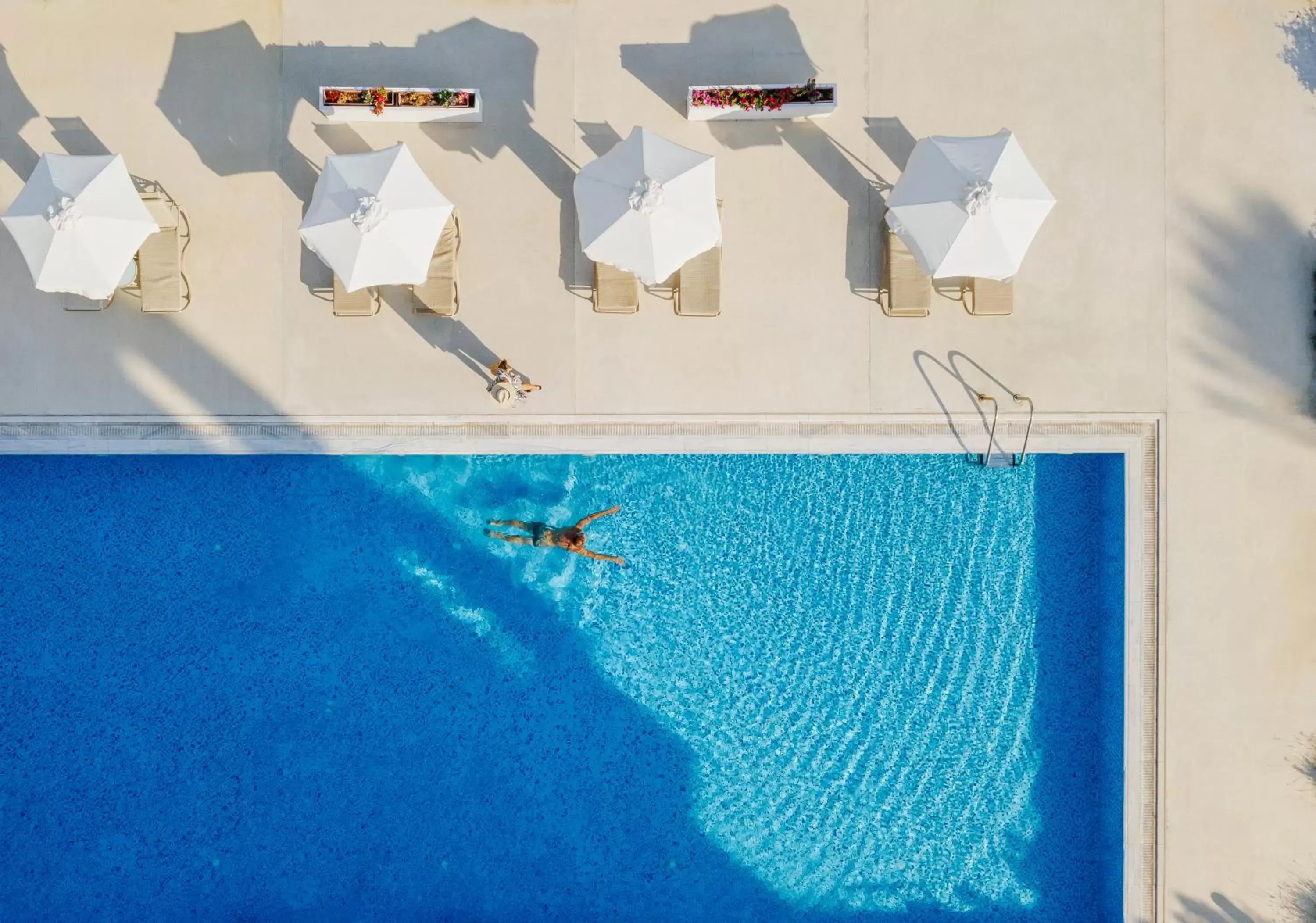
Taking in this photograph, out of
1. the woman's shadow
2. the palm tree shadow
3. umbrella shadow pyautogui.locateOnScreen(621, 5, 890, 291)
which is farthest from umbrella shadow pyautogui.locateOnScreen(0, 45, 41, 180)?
the palm tree shadow

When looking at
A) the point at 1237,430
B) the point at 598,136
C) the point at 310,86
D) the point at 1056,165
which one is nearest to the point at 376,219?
the point at 310,86

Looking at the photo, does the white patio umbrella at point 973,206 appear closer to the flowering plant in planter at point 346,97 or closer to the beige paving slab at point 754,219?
the beige paving slab at point 754,219

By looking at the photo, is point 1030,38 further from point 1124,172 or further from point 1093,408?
point 1093,408

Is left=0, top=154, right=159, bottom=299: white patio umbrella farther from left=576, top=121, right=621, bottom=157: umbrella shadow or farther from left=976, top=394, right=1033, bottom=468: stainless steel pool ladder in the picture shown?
left=976, top=394, right=1033, bottom=468: stainless steel pool ladder

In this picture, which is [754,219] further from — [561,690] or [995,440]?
[561,690]

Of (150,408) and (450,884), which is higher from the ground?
(150,408)

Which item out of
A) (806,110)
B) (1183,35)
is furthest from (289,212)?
(1183,35)

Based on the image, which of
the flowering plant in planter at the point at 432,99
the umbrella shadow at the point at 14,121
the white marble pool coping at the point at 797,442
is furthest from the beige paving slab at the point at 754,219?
the umbrella shadow at the point at 14,121

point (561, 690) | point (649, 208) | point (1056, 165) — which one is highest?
point (1056, 165)
